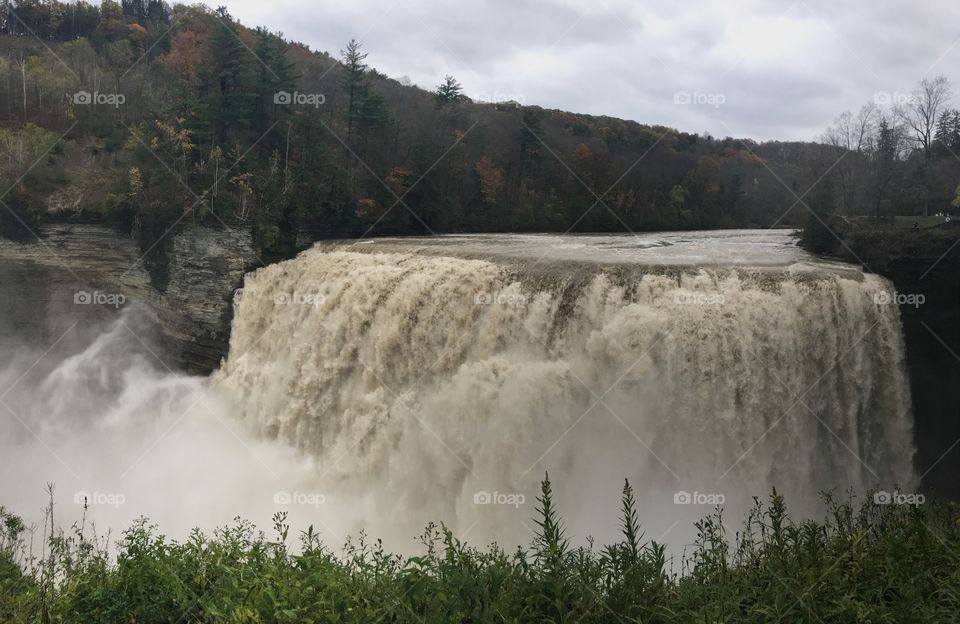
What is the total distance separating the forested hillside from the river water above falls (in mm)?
7455

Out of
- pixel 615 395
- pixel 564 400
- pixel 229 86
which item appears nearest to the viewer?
pixel 615 395

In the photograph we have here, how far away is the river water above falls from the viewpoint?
1177 centimetres

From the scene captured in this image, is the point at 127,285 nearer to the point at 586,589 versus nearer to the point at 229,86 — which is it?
the point at 229,86

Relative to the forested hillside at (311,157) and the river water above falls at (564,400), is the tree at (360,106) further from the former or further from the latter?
the river water above falls at (564,400)

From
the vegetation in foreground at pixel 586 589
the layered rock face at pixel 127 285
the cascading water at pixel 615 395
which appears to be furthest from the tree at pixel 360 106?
the vegetation in foreground at pixel 586 589

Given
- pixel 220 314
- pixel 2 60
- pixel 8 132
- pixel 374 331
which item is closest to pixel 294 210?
pixel 220 314

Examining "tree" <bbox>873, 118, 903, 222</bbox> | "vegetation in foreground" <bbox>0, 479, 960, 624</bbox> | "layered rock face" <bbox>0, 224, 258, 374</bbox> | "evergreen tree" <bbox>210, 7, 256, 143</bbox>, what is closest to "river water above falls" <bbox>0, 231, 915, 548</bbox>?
"tree" <bbox>873, 118, 903, 222</bbox>

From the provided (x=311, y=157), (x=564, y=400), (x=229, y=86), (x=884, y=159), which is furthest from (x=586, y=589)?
(x=229, y=86)

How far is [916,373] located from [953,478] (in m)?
2.33

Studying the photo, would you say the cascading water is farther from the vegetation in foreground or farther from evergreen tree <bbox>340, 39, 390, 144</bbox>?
evergreen tree <bbox>340, 39, 390, 144</bbox>

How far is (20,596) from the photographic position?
5.60 m

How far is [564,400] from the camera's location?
1231 centimetres

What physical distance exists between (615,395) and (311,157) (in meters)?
18.5

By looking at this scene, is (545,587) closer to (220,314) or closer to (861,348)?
(861,348)
